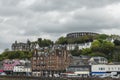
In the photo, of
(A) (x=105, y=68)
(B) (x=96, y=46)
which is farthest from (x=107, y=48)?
(A) (x=105, y=68)

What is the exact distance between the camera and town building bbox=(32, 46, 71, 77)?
10088 cm

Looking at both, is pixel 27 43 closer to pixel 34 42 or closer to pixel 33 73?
pixel 34 42

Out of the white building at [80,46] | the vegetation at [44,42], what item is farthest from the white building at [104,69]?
the vegetation at [44,42]

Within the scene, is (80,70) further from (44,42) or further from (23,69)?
(44,42)

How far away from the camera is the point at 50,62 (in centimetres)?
10131

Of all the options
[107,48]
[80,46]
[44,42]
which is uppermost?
[44,42]

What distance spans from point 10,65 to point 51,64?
71.4ft

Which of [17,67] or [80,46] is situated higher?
[80,46]

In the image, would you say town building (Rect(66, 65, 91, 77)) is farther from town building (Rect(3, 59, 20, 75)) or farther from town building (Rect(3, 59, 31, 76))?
town building (Rect(3, 59, 20, 75))

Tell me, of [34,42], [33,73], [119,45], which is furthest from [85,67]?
[34,42]

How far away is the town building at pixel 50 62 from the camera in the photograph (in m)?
101

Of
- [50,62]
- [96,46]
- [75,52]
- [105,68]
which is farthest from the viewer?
[75,52]

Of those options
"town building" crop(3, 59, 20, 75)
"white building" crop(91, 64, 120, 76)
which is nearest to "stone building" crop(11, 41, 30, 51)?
"town building" crop(3, 59, 20, 75)

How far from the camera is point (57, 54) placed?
101 m
